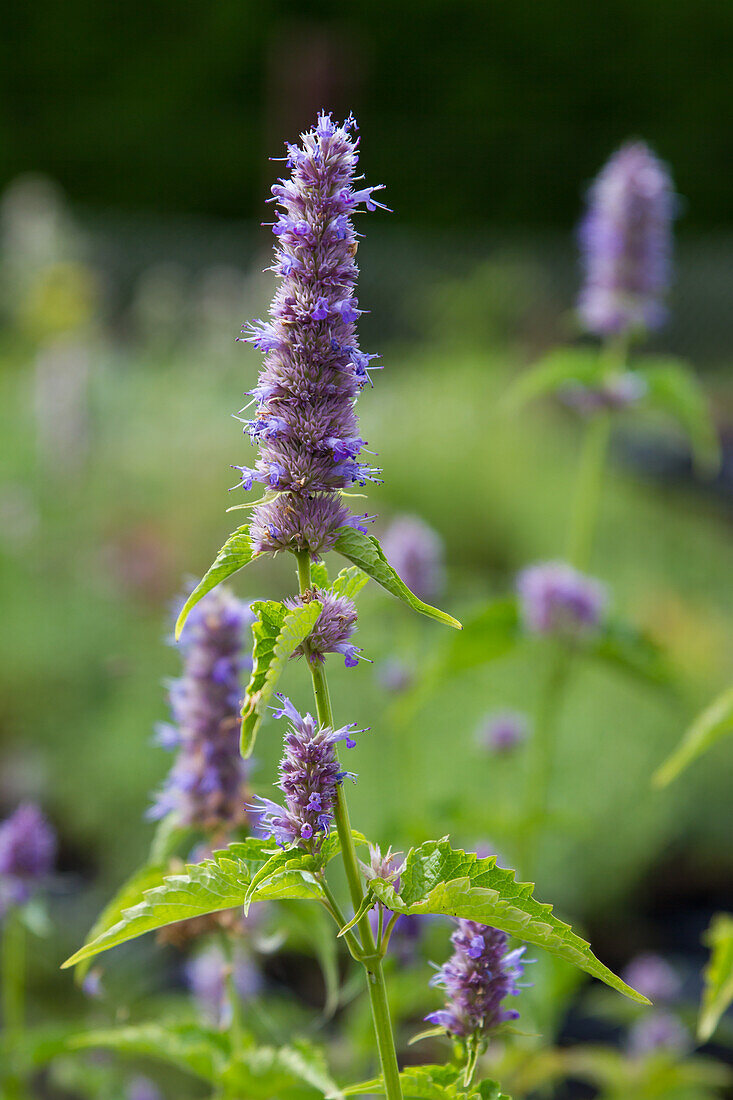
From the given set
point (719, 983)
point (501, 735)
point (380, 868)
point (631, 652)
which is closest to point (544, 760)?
point (631, 652)

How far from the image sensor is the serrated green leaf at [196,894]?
85 cm

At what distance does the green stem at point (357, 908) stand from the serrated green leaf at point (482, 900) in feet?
0.08

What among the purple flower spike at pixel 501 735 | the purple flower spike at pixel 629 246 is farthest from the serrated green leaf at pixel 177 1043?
the purple flower spike at pixel 629 246

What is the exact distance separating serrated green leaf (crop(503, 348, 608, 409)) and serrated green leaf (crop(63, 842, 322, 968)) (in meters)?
1.18

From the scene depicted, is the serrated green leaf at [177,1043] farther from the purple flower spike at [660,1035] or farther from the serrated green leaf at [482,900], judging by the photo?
the purple flower spike at [660,1035]

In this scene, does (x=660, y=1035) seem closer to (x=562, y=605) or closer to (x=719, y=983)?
(x=562, y=605)

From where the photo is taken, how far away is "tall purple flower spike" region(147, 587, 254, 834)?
1.33 m

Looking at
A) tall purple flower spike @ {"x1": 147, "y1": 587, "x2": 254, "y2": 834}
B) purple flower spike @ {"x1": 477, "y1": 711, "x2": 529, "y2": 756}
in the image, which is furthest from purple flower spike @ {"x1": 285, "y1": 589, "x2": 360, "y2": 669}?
purple flower spike @ {"x1": 477, "y1": 711, "x2": 529, "y2": 756}

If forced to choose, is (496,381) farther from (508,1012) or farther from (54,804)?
(508,1012)

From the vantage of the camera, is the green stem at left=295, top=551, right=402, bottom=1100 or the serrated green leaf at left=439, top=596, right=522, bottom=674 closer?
the green stem at left=295, top=551, right=402, bottom=1100

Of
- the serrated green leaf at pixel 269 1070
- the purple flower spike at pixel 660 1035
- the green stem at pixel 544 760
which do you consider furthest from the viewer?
the purple flower spike at pixel 660 1035

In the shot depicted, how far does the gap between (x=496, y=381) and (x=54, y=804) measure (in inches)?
177

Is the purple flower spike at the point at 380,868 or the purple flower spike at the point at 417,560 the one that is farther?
the purple flower spike at the point at 417,560

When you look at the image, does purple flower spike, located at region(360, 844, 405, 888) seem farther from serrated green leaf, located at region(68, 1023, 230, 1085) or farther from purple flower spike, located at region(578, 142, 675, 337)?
purple flower spike, located at region(578, 142, 675, 337)
